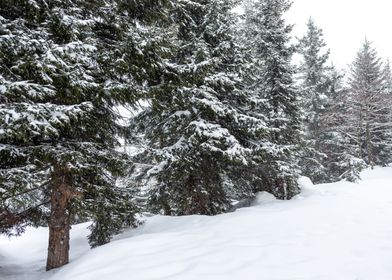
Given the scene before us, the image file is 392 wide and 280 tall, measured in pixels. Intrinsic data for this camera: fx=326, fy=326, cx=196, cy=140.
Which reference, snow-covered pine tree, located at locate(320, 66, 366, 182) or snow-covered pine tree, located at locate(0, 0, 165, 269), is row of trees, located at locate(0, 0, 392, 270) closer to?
snow-covered pine tree, located at locate(0, 0, 165, 269)

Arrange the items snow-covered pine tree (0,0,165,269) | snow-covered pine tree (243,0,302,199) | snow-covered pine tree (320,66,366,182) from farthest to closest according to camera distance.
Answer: snow-covered pine tree (320,66,366,182) < snow-covered pine tree (243,0,302,199) < snow-covered pine tree (0,0,165,269)

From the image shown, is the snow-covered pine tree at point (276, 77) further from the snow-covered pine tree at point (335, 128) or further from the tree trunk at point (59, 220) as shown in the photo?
the snow-covered pine tree at point (335, 128)

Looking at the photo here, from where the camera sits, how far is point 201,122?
883 centimetres

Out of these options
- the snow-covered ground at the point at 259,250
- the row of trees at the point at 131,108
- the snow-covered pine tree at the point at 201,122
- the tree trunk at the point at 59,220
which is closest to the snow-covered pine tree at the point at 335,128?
the row of trees at the point at 131,108

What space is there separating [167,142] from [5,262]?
5881 millimetres

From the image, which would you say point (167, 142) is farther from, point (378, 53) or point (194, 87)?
point (378, 53)

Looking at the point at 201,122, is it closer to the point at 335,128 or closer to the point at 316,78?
the point at 335,128

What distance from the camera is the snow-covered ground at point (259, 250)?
396 cm

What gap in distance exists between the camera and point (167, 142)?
33.1 feet

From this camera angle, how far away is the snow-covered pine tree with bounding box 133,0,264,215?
855 centimetres

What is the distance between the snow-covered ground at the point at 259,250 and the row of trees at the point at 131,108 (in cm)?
146

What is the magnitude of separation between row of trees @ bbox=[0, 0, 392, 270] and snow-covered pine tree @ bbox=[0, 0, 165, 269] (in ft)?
0.08

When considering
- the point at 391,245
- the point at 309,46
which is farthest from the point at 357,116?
the point at 391,245

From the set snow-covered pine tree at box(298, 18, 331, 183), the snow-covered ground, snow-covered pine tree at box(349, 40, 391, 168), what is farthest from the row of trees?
snow-covered pine tree at box(349, 40, 391, 168)
